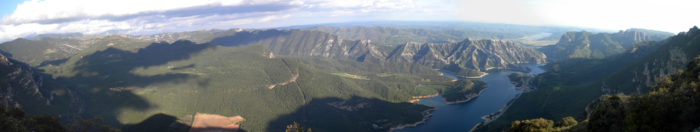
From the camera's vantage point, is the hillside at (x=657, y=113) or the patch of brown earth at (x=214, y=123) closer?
the hillside at (x=657, y=113)

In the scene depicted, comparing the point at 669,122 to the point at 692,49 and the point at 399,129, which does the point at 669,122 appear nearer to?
the point at 692,49

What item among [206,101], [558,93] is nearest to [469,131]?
[558,93]

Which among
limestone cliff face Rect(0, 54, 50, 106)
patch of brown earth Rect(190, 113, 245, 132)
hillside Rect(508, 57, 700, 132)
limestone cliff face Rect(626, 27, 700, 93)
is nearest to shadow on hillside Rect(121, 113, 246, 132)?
patch of brown earth Rect(190, 113, 245, 132)

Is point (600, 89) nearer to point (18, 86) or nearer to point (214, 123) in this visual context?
point (214, 123)

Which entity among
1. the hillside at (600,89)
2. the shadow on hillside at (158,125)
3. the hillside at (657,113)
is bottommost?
the shadow on hillside at (158,125)

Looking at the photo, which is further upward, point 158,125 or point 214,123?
point 158,125

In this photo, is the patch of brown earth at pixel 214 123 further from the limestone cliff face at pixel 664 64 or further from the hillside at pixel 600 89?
the limestone cliff face at pixel 664 64

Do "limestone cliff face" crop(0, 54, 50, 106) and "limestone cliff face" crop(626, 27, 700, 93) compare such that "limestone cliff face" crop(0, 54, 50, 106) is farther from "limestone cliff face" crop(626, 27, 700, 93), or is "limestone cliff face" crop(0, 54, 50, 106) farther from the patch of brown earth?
"limestone cliff face" crop(626, 27, 700, 93)

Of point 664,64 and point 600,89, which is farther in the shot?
point 600,89

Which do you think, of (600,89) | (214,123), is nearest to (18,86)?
(214,123)

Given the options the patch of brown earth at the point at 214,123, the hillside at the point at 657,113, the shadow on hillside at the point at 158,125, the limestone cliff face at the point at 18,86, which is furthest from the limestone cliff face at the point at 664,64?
the limestone cliff face at the point at 18,86

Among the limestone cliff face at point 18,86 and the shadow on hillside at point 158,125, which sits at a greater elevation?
the limestone cliff face at point 18,86
